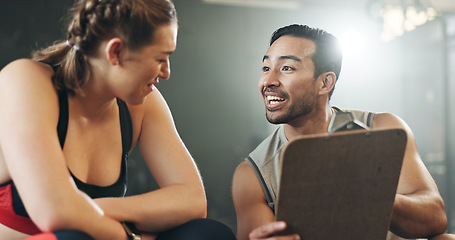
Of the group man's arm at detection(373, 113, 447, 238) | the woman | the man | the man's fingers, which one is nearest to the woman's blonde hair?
the woman

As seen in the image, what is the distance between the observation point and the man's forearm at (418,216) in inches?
52.8

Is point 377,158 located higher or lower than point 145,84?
lower

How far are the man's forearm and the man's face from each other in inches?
18.2

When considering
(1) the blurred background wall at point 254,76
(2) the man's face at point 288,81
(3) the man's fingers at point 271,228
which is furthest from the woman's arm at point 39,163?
(1) the blurred background wall at point 254,76

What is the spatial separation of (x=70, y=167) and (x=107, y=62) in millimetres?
261

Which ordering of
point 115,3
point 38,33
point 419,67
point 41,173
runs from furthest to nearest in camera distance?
1. point 419,67
2. point 38,33
3. point 115,3
4. point 41,173

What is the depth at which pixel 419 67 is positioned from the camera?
17.0 ft

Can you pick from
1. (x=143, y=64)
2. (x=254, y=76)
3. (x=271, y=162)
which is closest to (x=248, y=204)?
(x=271, y=162)

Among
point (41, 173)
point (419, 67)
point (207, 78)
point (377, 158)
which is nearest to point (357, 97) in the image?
point (419, 67)

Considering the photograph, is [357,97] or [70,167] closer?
[70,167]

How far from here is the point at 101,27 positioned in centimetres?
105

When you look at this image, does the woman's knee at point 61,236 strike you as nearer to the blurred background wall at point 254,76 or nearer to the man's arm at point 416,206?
the man's arm at point 416,206

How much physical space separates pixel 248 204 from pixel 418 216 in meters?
0.51

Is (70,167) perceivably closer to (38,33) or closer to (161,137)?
(161,137)
